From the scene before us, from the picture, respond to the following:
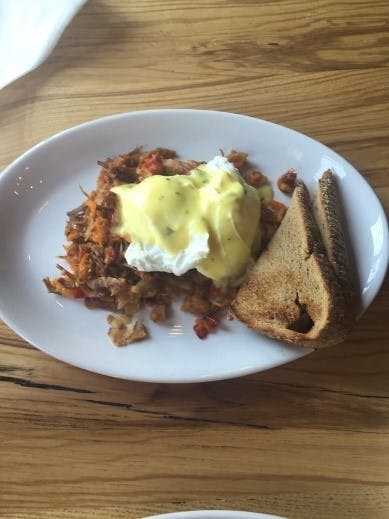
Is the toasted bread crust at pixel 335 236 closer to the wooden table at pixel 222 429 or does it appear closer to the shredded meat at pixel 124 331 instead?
the wooden table at pixel 222 429

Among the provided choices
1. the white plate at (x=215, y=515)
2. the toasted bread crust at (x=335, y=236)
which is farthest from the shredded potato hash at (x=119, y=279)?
the white plate at (x=215, y=515)

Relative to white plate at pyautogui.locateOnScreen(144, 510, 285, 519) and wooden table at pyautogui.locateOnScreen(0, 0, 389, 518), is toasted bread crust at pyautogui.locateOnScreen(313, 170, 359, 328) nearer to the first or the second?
wooden table at pyautogui.locateOnScreen(0, 0, 389, 518)

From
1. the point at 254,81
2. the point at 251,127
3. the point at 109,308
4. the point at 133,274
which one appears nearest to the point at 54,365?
the point at 109,308

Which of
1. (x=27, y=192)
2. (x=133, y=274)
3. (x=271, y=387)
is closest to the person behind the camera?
(x=271, y=387)

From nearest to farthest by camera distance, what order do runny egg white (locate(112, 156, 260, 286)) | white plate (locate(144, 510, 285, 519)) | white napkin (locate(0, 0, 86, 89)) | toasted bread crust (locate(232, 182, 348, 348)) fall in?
white plate (locate(144, 510, 285, 519)) < toasted bread crust (locate(232, 182, 348, 348)) < runny egg white (locate(112, 156, 260, 286)) < white napkin (locate(0, 0, 86, 89))

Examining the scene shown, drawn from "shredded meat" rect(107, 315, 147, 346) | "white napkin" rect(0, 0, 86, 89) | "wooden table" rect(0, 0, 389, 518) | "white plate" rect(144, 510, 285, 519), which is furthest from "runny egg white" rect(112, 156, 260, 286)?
"white napkin" rect(0, 0, 86, 89)

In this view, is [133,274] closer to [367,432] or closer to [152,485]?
[152,485]
